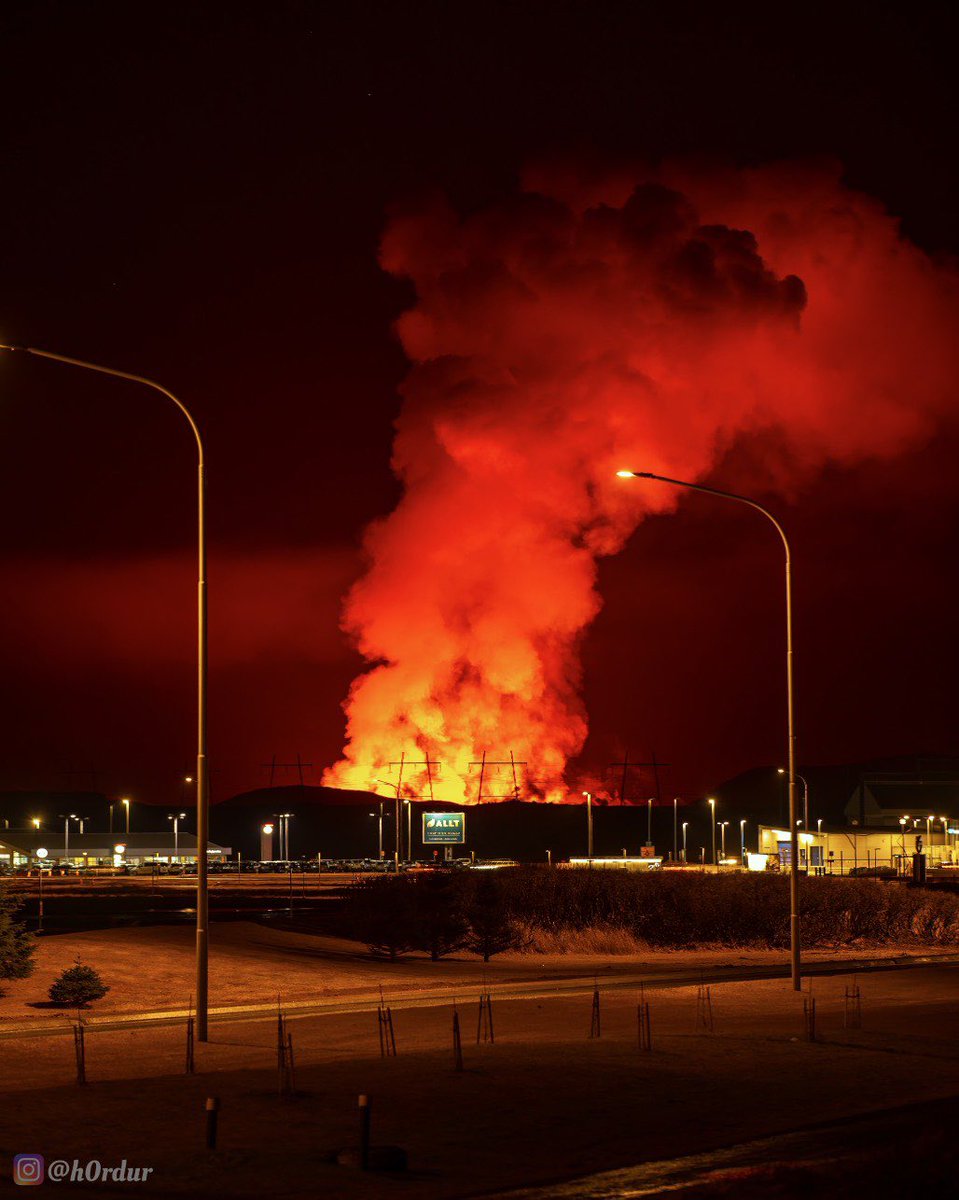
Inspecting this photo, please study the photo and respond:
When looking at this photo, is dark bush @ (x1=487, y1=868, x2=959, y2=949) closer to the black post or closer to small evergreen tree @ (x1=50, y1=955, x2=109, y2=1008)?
small evergreen tree @ (x1=50, y1=955, x2=109, y2=1008)

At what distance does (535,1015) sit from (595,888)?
102 ft

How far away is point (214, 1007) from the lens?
33406mm

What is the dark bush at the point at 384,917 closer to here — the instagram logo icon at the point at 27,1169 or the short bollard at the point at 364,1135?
the instagram logo icon at the point at 27,1169

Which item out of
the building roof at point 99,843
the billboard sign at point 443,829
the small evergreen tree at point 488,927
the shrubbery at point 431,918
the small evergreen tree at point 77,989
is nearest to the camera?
the small evergreen tree at point 77,989

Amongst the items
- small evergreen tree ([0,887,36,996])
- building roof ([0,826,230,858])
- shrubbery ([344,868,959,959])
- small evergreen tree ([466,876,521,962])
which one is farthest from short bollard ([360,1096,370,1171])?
building roof ([0,826,230,858])

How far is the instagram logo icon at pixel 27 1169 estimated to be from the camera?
14414 millimetres

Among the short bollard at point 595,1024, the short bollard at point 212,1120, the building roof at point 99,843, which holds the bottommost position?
the building roof at point 99,843

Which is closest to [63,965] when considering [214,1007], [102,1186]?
[214,1007]

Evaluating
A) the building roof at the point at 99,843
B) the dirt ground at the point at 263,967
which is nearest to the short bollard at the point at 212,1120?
the dirt ground at the point at 263,967

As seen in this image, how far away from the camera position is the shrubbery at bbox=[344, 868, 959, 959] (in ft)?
180

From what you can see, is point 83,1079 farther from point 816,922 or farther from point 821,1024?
point 816,922

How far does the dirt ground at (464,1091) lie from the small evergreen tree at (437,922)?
18.6 metres

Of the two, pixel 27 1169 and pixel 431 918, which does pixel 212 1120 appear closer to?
pixel 27 1169

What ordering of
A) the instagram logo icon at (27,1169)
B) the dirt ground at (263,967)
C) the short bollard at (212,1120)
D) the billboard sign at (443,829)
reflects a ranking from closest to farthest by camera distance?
the instagram logo icon at (27,1169) → the short bollard at (212,1120) → the dirt ground at (263,967) → the billboard sign at (443,829)
